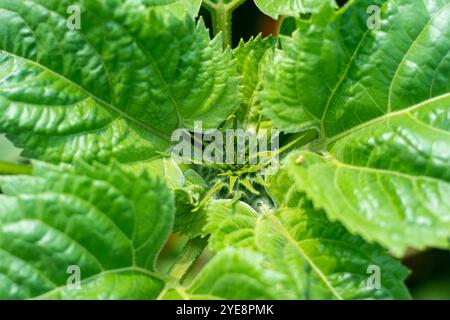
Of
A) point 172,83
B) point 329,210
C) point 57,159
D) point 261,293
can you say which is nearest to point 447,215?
point 329,210

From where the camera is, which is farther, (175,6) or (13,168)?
(13,168)

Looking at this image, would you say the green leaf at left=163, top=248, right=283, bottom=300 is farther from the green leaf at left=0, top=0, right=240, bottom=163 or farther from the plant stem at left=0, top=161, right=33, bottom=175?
the plant stem at left=0, top=161, right=33, bottom=175

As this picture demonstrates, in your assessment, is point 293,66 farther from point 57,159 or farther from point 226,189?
point 57,159

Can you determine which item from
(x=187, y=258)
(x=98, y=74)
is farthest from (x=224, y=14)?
(x=187, y=258)

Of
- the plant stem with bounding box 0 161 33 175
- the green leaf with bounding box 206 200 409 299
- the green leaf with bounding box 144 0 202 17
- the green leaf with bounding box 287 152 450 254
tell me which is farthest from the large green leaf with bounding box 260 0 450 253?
the plant stem with bounding box 0 161 33 175

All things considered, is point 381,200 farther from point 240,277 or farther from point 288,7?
point 288,7

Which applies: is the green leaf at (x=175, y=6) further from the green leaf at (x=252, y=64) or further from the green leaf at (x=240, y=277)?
the green leaf at (x=240, y=277)

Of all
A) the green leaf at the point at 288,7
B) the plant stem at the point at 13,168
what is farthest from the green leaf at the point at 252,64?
the plant stem at the point at 13,168

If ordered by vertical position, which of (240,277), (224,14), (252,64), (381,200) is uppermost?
(224,14)
